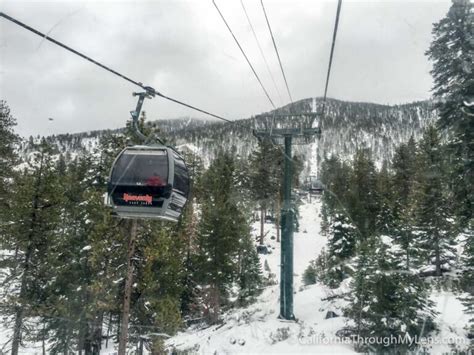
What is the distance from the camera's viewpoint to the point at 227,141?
182875mm

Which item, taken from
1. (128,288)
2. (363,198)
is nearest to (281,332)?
(128,288)

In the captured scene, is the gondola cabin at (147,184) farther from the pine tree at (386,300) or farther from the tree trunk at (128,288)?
the pine tree at (386,300)

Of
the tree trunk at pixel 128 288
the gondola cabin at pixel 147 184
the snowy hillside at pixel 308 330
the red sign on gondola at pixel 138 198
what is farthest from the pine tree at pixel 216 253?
the red sign on gondola at pixel 138 198

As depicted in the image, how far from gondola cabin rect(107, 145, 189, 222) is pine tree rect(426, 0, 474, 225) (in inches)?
605

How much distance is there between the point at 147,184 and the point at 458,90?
17.0 metres

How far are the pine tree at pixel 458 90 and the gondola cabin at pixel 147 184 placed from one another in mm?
15367

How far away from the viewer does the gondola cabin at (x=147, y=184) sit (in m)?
7.46

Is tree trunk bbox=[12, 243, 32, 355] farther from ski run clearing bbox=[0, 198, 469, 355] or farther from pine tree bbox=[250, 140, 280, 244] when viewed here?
Result: pine tree bbox=[250, 140, 280, 244]

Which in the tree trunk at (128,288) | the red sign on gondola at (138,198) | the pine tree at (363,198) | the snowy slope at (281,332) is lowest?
the snowy slope at (281,332)

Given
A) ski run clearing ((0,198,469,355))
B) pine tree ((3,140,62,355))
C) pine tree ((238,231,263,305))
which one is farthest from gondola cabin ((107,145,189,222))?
pine tree ((238,231,263,305))

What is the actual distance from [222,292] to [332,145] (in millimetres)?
164569

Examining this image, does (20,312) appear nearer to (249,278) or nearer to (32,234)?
(32,234)

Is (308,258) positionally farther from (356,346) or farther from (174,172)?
(174,172)

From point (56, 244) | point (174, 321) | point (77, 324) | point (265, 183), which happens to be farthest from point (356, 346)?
point (265, 183)
